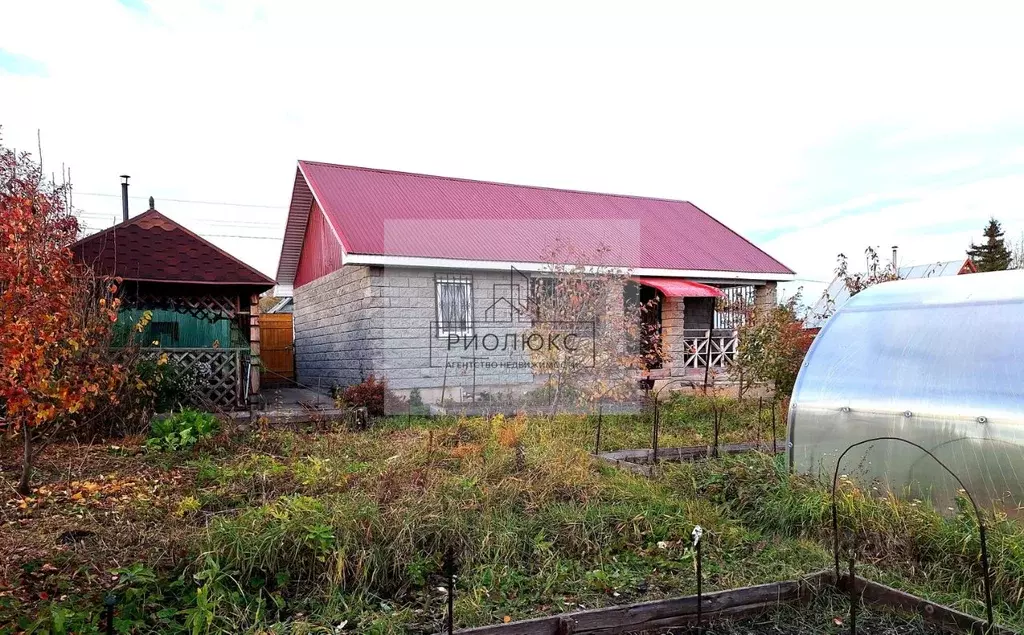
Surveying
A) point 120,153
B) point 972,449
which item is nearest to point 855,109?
point 972,449

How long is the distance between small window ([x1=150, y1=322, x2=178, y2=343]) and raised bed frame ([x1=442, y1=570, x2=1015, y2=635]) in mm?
10757

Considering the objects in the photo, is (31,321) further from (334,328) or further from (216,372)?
(334,328)

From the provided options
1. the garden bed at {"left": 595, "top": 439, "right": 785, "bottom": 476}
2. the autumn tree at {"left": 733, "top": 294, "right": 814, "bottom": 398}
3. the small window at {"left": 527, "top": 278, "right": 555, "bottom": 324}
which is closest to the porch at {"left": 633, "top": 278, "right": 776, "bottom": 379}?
the small window at {"left": 527, "top": 278, "right": 555, "bottom": 324}

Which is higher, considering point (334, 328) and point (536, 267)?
point (536, 267)

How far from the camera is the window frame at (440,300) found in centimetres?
1286

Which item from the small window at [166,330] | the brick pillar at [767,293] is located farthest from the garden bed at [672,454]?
the brick pillar at [767,293]

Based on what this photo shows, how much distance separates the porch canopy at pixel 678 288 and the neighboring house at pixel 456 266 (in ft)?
0.20

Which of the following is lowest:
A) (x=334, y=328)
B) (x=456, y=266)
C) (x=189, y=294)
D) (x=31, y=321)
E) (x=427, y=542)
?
(x=427, y=542)

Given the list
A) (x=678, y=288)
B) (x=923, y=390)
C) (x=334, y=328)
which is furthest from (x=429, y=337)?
(x=923, y=390)

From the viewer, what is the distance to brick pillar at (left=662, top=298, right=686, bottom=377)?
16.0 meters

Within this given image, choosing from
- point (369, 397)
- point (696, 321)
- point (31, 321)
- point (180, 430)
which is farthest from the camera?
point (696, 321)

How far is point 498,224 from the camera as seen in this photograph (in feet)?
49.7

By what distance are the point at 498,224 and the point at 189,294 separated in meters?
6.58

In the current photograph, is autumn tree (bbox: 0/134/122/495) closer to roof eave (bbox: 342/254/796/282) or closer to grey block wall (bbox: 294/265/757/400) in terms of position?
roof eave (bbox: 342/254/796/282)
